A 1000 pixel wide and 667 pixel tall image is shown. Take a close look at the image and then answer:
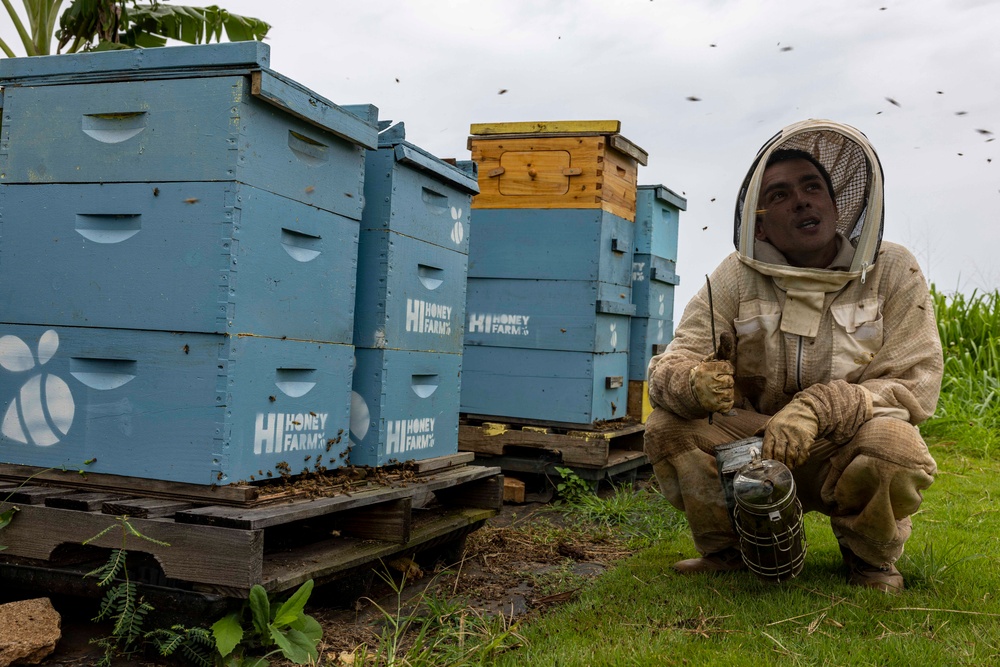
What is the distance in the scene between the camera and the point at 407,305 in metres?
3.18

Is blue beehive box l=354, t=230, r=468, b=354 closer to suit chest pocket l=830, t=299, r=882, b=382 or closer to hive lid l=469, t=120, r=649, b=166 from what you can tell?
suit chest pocket l=830, t=299, r=882, b=382

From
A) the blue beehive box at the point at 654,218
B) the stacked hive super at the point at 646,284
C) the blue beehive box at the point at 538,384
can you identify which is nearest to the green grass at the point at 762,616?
the blue beehive box at the point at 538,384

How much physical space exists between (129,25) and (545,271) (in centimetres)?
424

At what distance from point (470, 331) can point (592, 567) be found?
192 centimetres

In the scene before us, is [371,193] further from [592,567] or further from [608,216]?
[608,216]

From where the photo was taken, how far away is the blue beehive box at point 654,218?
18.6 feet

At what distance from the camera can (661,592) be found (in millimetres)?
2811

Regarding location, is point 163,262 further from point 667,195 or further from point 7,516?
point 667,195

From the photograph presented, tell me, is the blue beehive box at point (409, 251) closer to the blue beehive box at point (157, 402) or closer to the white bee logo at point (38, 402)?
the blue beehive box at point (157, 402)

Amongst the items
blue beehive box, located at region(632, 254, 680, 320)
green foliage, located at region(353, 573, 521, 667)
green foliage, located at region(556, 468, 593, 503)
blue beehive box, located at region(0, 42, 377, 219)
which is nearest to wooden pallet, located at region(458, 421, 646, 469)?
green foliage, located at region(556, 468, 593, 503)

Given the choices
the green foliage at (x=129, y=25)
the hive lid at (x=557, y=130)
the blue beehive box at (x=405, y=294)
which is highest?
the green foliage at (x=129, y=25)

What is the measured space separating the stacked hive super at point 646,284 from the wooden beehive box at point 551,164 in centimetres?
61

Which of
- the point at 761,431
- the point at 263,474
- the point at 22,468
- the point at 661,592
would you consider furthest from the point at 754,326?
the point at 22,468

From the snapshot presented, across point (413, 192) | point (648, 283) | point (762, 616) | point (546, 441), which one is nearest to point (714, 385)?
point (762, 616)
